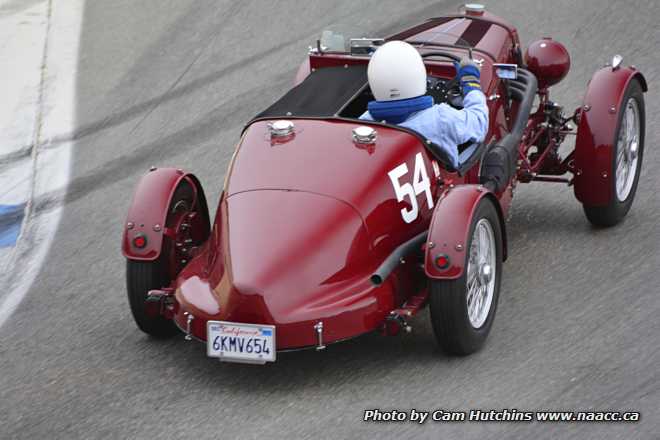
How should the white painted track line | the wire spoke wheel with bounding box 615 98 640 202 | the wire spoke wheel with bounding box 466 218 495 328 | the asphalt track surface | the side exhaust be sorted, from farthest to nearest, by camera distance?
the white painted track line, the wire spoke wheel with bounding box 615 98 640 202, the wire spoke wheel with bounding box 466 218 495 328, the side exhaust, the asphalt track surface

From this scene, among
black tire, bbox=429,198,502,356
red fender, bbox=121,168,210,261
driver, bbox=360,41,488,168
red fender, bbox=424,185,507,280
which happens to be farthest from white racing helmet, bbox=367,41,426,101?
red fender, bbox=121,168,210,261

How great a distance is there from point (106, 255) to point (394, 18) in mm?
5099

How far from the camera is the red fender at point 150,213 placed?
7.05 meters

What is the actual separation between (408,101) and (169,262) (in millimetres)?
1655

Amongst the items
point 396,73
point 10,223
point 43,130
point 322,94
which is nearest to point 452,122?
point 396,73

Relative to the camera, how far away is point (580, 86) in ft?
36.5

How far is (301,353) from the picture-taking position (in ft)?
22.7

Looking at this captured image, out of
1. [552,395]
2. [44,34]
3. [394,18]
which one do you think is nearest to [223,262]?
[552,395]

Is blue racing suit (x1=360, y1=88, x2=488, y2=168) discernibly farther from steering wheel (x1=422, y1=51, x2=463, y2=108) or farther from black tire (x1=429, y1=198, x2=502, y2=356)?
black tire (x1=429, y1=198, x2=502, y2=356)

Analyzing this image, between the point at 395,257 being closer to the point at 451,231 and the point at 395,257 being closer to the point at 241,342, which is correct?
the point at 451,231

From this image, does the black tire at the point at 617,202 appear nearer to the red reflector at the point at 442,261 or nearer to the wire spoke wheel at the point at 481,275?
the wire spoke wheel at the point at 481,275

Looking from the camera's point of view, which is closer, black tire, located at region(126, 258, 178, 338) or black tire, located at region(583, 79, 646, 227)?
black tire, located at region(126, 258, 178, 338)

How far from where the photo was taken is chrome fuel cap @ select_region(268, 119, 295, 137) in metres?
7.16

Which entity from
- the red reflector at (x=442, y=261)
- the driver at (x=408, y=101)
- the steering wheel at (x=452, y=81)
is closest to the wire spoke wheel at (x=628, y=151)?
the steering wheel at (x=452, y=81)
